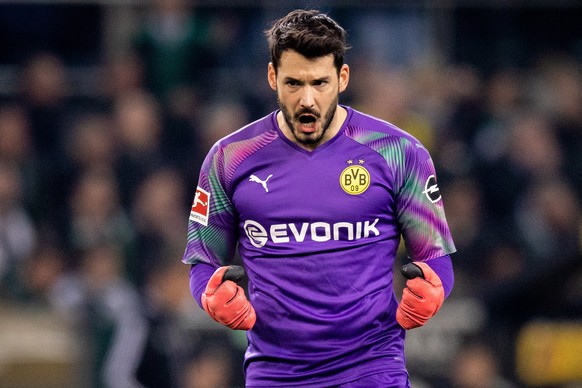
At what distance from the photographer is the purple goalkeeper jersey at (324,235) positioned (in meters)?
4.20

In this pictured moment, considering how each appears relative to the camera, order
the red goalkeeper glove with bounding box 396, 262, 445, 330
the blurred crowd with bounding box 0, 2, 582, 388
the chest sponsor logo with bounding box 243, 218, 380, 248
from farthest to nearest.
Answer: the blurred crowd with bounding box 0, 2, 582, 388, the chest sponsor logo with bounding box 243, 218, 380, 248, the red goalkeeper glove with bounding box 396, 262, 445, 330

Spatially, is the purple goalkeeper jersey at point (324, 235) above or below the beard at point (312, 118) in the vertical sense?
below

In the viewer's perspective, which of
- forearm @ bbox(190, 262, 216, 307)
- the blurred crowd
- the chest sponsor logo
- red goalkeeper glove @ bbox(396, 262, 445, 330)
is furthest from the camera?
the blurred crowd

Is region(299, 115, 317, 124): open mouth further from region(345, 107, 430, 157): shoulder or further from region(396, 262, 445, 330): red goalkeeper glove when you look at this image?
region(396, 262, 445, 330): red goalkeeper glove

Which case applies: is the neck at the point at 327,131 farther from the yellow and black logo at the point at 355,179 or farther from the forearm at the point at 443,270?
the forearm at the point at 443,270

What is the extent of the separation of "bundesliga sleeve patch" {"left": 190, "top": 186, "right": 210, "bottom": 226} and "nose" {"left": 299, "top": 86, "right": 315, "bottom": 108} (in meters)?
0.55

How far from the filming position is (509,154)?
28.9 feet

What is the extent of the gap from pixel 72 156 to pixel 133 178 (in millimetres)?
530

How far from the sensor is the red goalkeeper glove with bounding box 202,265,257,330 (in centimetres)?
418

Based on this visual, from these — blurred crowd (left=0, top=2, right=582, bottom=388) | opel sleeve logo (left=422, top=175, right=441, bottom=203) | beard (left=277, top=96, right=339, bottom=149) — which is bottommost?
blurred crowd (left=0, top=2, right=582, bottom=388)

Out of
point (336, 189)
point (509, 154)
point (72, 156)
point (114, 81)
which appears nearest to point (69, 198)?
point (72, 156)

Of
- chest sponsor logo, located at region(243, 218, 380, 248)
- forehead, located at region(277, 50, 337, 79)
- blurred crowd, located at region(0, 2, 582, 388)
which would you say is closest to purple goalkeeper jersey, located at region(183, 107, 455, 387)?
chest sponsor logo, located at region(243, 218, 380, 248)

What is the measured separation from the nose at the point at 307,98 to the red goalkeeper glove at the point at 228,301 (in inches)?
24.6

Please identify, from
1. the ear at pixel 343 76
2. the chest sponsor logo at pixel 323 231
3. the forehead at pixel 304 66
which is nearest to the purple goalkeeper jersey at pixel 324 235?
the chest sponsor logo at pixel 323 231
